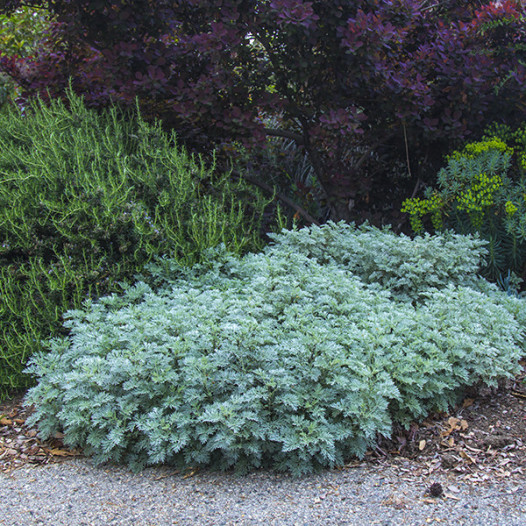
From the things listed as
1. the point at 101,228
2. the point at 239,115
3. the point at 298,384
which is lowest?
the point at 298,384

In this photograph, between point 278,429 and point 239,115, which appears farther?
point 239,115

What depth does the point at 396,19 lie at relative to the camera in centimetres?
491

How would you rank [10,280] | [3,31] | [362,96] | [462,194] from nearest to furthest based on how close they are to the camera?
[10,280] < [462,194] < [362,96] < [3,31]

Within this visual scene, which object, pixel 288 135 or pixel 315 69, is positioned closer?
pixel 315 69

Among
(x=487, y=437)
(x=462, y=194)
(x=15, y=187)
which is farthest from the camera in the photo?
(x=462, y=194)

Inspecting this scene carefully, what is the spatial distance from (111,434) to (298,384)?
90cm

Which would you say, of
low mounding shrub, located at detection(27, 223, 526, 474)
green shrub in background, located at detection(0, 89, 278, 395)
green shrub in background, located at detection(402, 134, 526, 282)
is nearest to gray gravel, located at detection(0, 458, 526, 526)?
low mounding shrub, located at detection(27, 223, 526, 474)

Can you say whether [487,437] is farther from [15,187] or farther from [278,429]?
[15,187]

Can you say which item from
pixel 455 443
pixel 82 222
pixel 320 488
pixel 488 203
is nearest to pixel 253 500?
pixel 320 488

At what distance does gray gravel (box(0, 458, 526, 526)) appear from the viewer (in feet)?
7.45

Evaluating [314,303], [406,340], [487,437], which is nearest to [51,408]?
[314,303]

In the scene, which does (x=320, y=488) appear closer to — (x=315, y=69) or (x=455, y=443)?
(x=455, y=443)

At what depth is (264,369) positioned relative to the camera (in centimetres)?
277

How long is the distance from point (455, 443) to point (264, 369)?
100 centimetres
